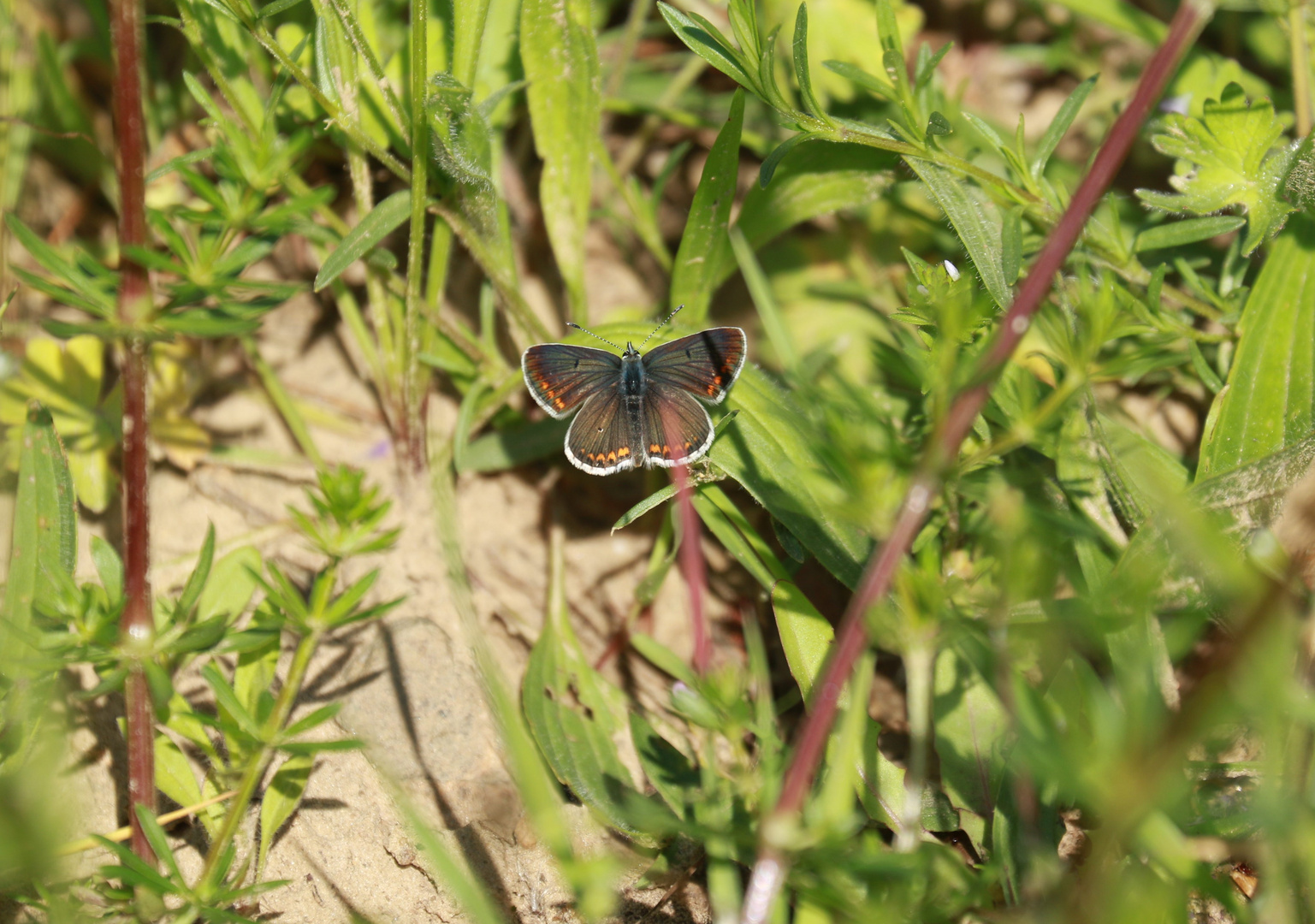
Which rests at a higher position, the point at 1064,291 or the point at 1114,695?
the point at 1064,291

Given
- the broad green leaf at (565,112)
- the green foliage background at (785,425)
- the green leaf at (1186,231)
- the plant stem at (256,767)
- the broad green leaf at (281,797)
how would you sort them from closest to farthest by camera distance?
the green foliage background at (785,425) → the plant stem at (256,767) → the broad green leaf at (281,797) → the green leaf at (1186,231) → the broad green leaf at (565,112)

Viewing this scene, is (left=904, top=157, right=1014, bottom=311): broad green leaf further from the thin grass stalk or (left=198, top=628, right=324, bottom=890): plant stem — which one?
(left=198, top=628, right=324, bottom=890): plant stem

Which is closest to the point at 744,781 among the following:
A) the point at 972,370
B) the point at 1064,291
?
the point at 972,370

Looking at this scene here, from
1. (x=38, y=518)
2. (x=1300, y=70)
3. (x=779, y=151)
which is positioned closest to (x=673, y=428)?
(x=779, y=151)

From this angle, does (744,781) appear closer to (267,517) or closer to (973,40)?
(267,517)

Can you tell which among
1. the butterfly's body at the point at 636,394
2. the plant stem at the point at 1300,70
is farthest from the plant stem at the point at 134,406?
the plant stem at the point at 1300,70

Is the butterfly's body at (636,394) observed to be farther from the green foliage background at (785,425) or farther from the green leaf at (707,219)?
the green leaf at (707,219)

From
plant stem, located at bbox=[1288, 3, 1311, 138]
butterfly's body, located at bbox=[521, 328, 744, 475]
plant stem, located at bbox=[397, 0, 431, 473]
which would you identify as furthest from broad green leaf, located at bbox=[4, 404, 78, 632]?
plant stem, located at bbox=[1288, 3, 1311, 138]
